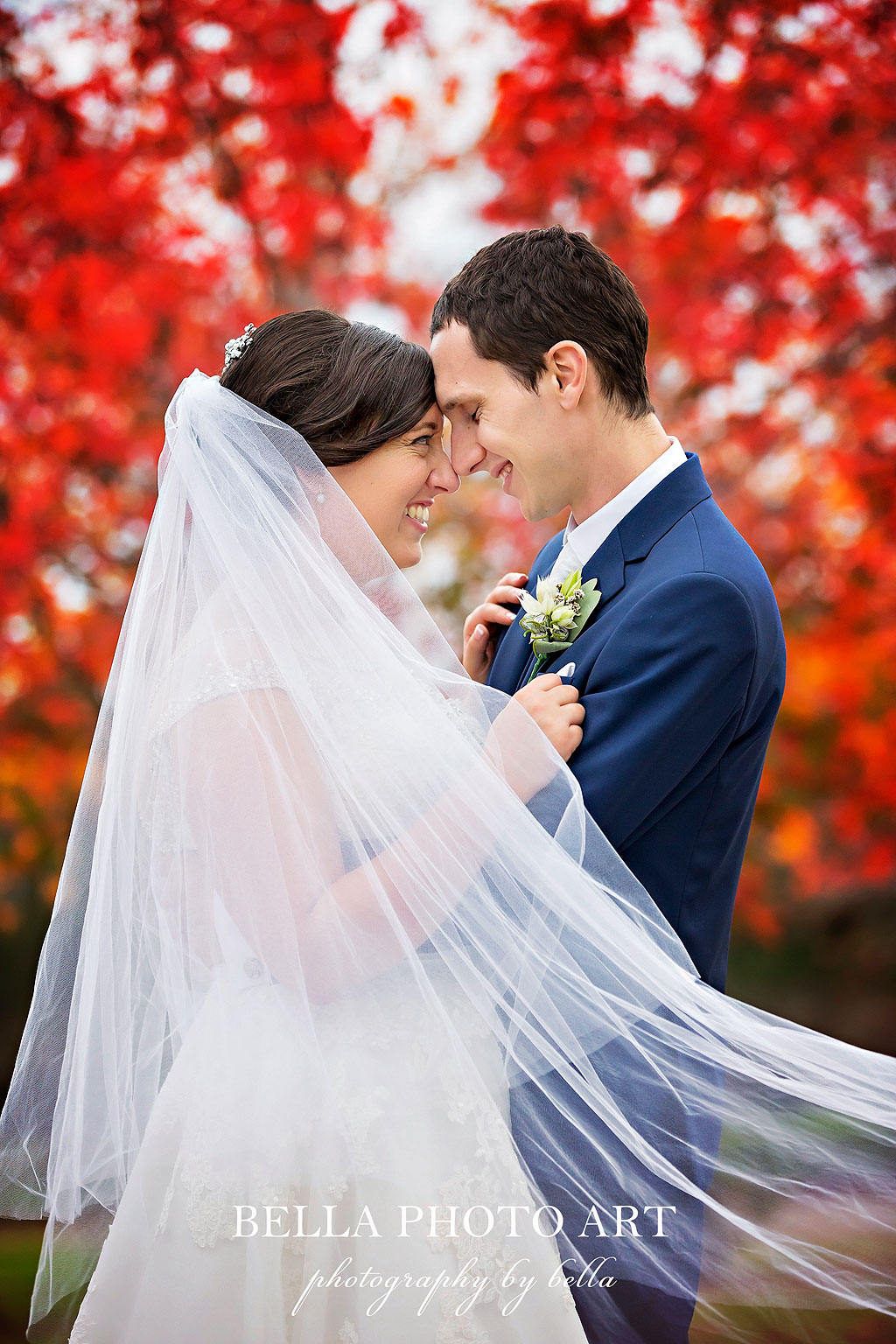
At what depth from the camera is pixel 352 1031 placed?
7.00 ft

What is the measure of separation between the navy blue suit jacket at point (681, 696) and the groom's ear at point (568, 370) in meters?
0.29

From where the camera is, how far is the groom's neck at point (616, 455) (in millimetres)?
2631

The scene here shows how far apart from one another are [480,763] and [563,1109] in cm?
67

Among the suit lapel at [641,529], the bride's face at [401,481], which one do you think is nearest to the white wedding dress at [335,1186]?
the bride's face at [401,481]

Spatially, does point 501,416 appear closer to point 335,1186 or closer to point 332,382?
point 332,382

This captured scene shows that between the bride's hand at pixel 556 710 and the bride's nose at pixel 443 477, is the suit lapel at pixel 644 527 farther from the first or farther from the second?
the bride's nose at pixel 443 477

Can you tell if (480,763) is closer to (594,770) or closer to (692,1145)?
(594,770)

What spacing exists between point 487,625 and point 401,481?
26.4 inches

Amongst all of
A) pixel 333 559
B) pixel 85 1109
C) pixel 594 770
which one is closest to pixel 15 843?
pixel 85 1109

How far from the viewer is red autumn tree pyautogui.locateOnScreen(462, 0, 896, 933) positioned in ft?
15.4

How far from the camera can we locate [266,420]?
2.41 metres

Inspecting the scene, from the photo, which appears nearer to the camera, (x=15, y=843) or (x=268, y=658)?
(x=268, y=658)

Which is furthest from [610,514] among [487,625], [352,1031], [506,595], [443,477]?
[352,1031]

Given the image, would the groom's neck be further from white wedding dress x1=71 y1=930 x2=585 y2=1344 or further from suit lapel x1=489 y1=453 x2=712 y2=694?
white wedding dress x1=71 y1=930 x2=585 y2=1344
